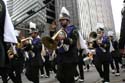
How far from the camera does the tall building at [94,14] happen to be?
14555 cm

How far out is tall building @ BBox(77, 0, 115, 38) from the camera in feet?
478

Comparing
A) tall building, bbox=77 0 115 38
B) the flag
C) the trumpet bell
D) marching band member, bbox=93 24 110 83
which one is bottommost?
marching band member, bbox=93 24 110 83

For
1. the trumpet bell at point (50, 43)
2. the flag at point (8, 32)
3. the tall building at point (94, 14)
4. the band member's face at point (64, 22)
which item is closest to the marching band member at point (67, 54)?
the band member's face at point (64, 22)

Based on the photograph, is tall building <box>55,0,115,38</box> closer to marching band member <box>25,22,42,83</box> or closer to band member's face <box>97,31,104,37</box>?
band member's face <box>97,31,104,37</box>

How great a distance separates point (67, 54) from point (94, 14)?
15677 cm

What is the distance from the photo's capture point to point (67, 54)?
24.8 ft

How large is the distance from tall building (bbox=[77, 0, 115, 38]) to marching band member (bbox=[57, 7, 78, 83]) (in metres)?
132

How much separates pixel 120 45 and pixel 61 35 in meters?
1.53

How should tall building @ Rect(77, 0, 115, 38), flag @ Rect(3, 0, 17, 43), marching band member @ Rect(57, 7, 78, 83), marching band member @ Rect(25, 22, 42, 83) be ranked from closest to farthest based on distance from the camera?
1. flag @ Rect(3, 0, 17, 43)
2. marching band member @ Rect(57, 7, 78, 83)
3. marching band member @ Rect(25, 22, 42, 83)
4. tall building @ Rect(77, 0, 115, 38)

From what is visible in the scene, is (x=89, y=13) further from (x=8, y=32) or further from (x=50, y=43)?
(x=8, y=32)

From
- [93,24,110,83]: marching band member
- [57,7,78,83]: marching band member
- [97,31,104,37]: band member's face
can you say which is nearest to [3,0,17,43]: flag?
[57,7,78,83]: marching band member

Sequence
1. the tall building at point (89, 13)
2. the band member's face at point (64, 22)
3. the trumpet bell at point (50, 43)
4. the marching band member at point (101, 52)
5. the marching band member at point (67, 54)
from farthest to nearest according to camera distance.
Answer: the tall building at point (89, 13), the marching band member at point (101, 52), the band member's face at point (64, 22), the marching band member at point (67, 54), the trumpet bell at point (50, 43)

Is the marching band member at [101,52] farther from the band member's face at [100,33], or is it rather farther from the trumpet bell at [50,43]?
Result: the trumpet bell at [50,43]

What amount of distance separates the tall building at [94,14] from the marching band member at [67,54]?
434ft
